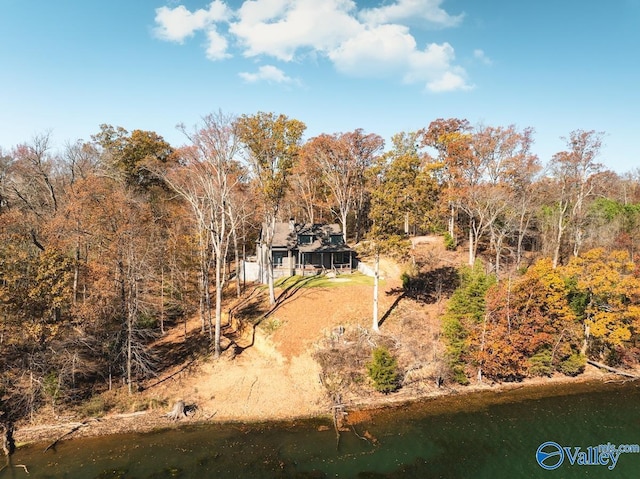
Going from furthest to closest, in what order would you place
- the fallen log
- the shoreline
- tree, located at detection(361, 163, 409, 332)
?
tree, located at detection(361, 163, 409, 332)
the fallen log
the shoreline

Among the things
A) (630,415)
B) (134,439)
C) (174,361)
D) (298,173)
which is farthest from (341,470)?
(298,173)

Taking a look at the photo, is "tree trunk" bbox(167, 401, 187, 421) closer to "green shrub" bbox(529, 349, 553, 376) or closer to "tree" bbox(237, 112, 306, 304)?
"tree" bbox(237, 112, 306, 304)

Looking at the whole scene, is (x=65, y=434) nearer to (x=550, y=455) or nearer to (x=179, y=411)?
(x=179, y=411)

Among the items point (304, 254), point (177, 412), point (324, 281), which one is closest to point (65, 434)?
point (177, 412)

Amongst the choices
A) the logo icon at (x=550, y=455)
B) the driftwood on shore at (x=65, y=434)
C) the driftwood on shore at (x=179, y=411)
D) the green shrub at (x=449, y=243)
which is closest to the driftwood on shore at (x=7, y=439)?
the driftwood on shore at (x=65, y=434)

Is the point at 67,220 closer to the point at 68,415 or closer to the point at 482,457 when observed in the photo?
the point at 68,415

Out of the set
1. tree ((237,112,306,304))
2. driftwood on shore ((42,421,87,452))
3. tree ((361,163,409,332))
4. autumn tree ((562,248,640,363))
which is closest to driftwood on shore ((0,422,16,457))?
driftwood on shore ((42,421,87,452))

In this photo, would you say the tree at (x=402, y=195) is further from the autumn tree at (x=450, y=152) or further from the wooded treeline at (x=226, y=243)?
the autumn tree at (x=450, y=152)
